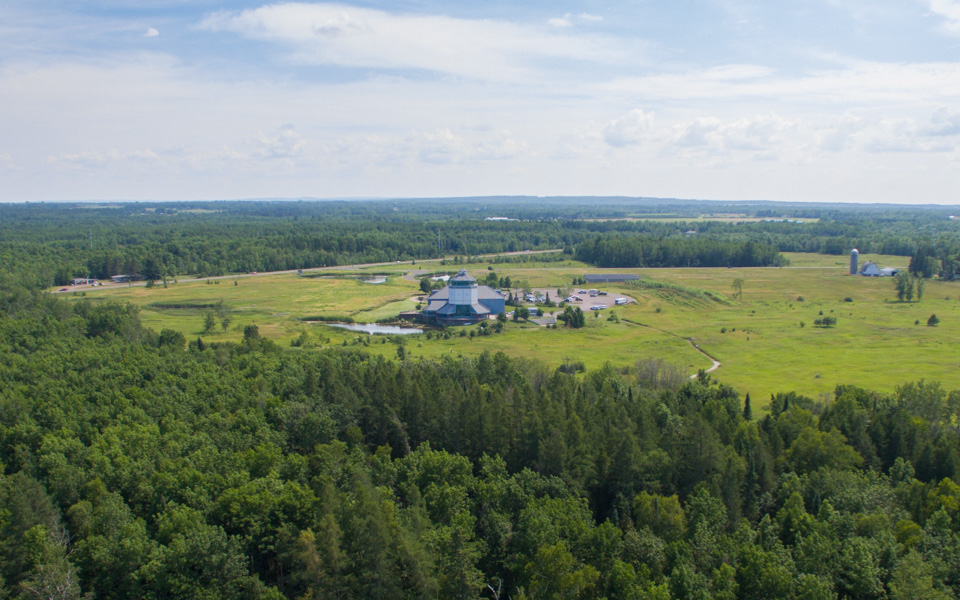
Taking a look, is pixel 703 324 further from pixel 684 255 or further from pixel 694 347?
pixel 684 255

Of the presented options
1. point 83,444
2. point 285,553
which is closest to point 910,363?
point 285,553

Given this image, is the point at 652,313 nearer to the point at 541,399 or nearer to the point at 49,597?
the point at 541,399

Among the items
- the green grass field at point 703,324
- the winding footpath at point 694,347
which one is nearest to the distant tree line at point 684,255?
the green grass field at point 703,324

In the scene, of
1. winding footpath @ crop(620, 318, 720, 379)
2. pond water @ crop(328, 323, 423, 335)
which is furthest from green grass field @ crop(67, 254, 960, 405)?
pond water @ crop(328, 323, 423, 335)

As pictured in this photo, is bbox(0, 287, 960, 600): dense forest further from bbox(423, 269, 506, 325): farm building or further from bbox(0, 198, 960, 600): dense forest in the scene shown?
bbox(423, 269, 506, 325): farm building

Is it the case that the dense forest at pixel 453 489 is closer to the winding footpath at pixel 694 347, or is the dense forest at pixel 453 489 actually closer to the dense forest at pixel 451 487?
the dense forest at pixel 451 487

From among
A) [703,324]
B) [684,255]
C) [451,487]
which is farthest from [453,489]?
[684,255]
